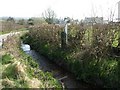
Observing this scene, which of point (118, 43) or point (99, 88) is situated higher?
point (118, 43)

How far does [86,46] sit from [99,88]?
3123 millimetres

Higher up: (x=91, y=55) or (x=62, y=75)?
(x=91, y=55)

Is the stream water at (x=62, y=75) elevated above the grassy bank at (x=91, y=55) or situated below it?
below

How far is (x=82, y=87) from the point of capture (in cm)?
1071

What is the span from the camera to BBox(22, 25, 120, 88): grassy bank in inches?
403

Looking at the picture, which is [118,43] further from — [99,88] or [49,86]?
[49,86]

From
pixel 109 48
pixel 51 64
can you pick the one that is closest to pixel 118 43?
pixel 109 48

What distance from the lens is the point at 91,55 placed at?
1198cm

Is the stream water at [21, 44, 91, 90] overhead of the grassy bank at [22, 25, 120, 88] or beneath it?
beneath

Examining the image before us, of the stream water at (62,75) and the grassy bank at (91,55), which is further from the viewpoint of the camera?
the stream water at (62,75)

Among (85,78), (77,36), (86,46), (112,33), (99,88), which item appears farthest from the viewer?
(77,36)

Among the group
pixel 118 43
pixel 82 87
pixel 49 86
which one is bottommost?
pixel 82 87

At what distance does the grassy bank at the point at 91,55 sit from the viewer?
1024 cm

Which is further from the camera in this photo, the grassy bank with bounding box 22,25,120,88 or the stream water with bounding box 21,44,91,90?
→ the stream water with bounding box 21,44,91,90
